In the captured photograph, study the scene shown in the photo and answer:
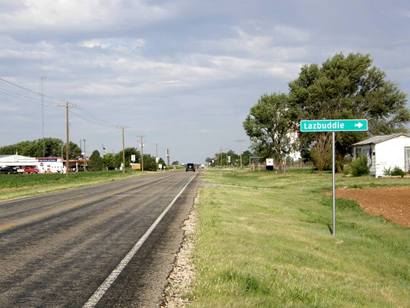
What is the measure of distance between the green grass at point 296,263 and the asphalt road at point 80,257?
32.4 inches

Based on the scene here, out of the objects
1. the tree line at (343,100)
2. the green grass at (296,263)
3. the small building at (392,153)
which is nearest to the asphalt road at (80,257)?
the green grass at (296,263)

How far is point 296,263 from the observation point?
1010cm

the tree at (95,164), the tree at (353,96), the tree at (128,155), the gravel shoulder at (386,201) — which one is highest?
the tree at (353,96)

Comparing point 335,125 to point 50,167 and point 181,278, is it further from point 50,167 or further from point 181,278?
point 50,167

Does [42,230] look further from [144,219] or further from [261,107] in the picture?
[261,107]

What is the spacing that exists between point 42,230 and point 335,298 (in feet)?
29.4

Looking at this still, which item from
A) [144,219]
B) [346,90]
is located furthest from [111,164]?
[144,219]

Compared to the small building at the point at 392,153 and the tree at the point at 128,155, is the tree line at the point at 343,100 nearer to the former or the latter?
the small building at the point at 392,153

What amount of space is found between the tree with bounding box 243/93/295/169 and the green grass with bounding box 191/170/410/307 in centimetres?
7551

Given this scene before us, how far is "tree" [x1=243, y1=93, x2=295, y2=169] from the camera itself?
9462 centimetres

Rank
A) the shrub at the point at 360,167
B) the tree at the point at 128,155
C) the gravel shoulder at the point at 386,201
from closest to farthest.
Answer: the gravel shoulder at the point at 386,201 → the shrub at the point at 360,167 → the tree at the point at 128,155

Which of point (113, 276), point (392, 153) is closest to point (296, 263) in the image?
point (113, 276)

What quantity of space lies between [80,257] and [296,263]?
13.3 feet

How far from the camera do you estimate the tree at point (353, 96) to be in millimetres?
69688
